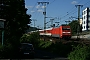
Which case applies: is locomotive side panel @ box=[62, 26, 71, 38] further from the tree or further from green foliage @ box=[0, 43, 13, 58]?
green foliage @ box=[0, 43, 13, 58]

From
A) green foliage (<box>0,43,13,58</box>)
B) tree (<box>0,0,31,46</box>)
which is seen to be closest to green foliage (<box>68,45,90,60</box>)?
green foliage (<box>0,43,13,58</box>)

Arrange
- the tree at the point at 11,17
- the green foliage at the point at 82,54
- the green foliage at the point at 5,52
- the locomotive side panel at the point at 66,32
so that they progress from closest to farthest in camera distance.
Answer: the green foliage at the point at 82,54
the green foliage at the point at 5,52
the tree at the point at 11,17
the locomotive side panel at the point at 66,32

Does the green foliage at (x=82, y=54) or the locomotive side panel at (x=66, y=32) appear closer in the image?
the green foliage at (x=82, y=54)

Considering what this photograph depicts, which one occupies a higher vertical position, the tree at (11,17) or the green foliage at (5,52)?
the tree at (11,17)

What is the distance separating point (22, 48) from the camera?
1021 inches

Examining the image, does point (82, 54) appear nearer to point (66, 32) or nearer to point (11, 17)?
point (11, 17)

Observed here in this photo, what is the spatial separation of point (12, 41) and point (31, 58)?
5.44 m

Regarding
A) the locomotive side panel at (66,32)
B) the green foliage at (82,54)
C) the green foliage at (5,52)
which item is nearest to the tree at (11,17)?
the green foliage at (5,52)

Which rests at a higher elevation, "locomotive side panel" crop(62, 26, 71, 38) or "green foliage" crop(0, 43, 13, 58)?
"locomotive side panel" crop(62, 26, 71, 38)

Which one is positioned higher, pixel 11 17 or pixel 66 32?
pixel 11 17

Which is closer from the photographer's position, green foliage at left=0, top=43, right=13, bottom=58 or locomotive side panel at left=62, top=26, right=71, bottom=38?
green foliage at left=0, top=43, right=13, bottom=58

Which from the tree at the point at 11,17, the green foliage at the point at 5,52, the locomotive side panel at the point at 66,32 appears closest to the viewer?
the green foliage at the point at 5,52

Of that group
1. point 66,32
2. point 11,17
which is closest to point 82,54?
point 11,17

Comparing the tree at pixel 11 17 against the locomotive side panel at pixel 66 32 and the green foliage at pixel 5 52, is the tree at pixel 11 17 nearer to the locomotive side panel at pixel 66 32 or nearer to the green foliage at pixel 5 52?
the green foliage at pixel 5 52
